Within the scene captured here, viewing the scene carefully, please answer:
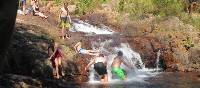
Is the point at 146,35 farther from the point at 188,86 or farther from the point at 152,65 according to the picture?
the point at 188,86

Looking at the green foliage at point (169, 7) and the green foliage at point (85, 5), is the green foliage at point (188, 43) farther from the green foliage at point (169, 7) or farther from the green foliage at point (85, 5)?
the green foliage at point (85, 5)

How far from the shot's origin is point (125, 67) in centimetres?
2373

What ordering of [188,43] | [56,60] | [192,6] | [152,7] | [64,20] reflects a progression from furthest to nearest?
[152,7] → [192,6] → [188,43] → [64,20] → [56,60]

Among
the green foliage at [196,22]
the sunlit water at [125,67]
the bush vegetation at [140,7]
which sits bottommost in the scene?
the sunlit water at [125,67]

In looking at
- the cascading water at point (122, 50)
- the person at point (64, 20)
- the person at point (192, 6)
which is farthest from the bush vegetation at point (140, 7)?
the person at point (64, 20)

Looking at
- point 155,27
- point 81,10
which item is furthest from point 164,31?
point 81,10

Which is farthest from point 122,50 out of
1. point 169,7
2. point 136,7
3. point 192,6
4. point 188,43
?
point 192,6

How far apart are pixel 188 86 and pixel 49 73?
6.46 m

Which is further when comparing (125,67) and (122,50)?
(122,50)

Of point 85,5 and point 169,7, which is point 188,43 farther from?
point 85,5

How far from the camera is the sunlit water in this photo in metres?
19.3

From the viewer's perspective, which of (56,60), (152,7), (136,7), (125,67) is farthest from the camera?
(152,7)

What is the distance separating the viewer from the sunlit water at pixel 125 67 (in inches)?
760

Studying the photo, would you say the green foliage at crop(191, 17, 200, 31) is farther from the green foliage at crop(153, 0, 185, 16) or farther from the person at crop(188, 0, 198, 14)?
the person at crop(188, 0, 198, 14)
